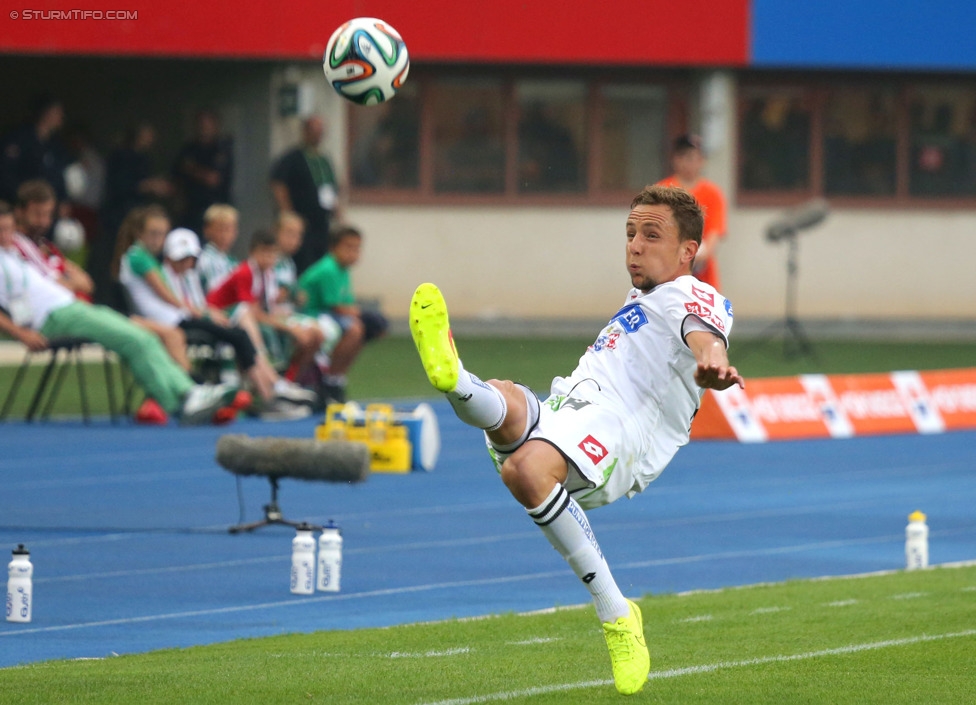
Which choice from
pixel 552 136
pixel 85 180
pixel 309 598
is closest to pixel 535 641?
pixel 309 598

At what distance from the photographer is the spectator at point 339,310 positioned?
1686 cm

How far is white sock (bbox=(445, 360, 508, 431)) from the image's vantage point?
620cm

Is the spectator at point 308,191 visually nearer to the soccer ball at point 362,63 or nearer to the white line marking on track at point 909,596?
the soccer ball at point 362,63

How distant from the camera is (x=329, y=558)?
29.1 feet

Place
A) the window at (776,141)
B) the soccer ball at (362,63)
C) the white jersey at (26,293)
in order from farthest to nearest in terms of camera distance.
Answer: the window at (776,141) < the white jersey at (26,293) < the soccer ball at (362,63)

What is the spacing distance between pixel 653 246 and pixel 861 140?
2192 cm

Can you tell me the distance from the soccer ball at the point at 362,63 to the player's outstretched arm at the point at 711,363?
3570mm

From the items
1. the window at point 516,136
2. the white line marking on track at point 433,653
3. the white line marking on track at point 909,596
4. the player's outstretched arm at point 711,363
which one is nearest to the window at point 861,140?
the window at point 516,136

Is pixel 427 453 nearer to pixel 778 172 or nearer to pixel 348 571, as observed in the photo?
pixel 348 571

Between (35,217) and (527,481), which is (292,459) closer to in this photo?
(527,481)

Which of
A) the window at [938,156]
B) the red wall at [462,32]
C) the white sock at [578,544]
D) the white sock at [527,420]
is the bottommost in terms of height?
the white sock at [578,544]

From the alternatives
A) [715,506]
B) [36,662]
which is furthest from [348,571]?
[715,506]

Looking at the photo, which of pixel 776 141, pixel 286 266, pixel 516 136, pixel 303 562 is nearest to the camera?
pixel 303 562

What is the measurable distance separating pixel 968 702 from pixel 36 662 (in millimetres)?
3526
